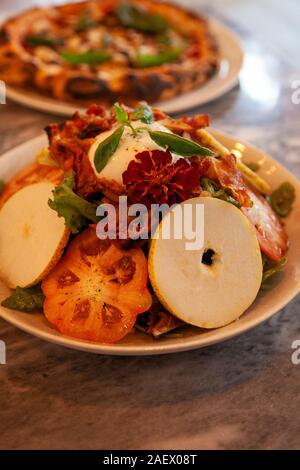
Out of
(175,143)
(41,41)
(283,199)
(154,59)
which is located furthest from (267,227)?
(41,41)

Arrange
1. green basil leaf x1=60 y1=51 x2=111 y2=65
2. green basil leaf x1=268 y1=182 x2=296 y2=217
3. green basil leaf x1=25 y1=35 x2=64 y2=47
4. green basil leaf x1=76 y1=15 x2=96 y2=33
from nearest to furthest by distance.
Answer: green basil leaf x1=268 y1=182 x2=296 y2=217
green basil leaf x1=60 y1=51 x2=111 y2=65
green basil leaf x1=25 y1=35 x2=64 y2=47
green basil leaf x1=76 y1=15 x2=96 y2=33

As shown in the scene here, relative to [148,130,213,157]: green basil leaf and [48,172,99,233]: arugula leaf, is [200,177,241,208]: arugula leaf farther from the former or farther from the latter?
[48,172,99,233]: arugula leaf

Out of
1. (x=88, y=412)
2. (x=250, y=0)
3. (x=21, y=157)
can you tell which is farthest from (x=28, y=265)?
(x=250, y=0)

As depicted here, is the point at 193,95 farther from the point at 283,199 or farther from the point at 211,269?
the point at 211,269

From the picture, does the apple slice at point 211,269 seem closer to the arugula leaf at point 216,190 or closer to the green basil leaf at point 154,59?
the arugula leaf at point 216,190

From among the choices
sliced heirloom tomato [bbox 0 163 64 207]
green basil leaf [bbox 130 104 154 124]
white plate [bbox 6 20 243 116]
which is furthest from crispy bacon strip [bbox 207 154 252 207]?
white plate [bbox 6 20 243 116]
